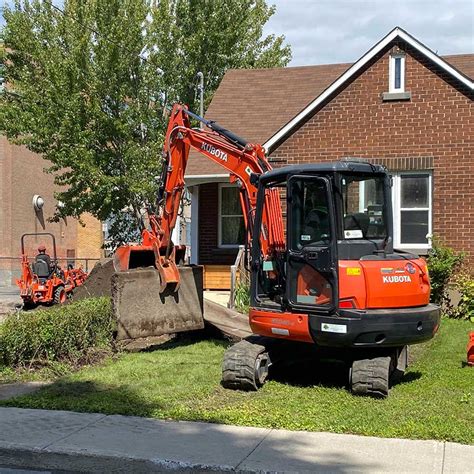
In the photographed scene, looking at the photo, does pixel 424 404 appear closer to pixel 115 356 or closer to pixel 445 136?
pixel 115 356

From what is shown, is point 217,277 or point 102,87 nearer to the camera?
point 217,277

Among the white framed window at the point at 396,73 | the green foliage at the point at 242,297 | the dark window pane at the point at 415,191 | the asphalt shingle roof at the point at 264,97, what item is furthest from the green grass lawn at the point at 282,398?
Result: the asphalt shingle roof at the point at 264,97

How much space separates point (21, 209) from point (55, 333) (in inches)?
915

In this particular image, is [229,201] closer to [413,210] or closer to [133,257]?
[413,210]

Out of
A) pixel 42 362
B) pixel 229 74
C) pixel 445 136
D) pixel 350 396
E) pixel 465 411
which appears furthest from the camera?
pixel 229 74

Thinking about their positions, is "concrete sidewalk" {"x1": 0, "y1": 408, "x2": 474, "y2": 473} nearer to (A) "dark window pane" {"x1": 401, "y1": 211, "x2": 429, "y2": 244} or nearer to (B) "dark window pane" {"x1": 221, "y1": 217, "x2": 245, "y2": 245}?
(A) "dark window pane" {"x1": 401, "y1": 211, "x2": 429, "y2": 244}

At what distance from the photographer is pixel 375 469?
5586 millimetres

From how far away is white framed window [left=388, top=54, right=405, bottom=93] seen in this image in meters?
14.9

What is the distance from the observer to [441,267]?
13875 millimetres

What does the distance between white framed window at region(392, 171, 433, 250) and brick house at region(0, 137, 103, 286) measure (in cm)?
1698

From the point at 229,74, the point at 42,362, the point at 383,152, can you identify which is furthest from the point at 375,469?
the point at 229,74

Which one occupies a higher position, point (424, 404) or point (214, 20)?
point (214, 20)

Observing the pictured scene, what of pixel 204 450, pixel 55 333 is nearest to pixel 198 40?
pixel 55 333

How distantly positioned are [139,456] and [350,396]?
3139mm
